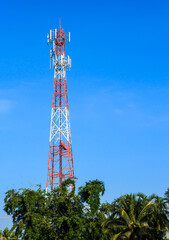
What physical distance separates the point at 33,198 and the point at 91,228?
6167 millimetres

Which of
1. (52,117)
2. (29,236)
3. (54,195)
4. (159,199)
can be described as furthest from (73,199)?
(52,117)

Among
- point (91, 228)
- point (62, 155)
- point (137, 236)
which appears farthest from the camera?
point (62, 155)

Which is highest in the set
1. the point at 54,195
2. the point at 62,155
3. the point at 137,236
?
the point at 62,155

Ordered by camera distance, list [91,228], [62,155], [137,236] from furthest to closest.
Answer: [62,155] → [91,228] → [137,236]

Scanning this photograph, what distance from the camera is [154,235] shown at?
32125mm

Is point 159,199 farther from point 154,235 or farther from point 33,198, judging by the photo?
point 33,198

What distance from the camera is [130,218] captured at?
102 feet

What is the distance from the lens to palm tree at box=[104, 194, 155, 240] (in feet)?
100

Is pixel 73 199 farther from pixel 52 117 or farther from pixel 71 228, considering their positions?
pixel 52 117

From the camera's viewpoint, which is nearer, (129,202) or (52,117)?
(129,202)

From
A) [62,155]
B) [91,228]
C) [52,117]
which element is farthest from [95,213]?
[52,117]

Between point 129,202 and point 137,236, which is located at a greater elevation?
point 129,202

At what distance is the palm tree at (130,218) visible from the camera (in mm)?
30578

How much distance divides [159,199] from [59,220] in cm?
952
